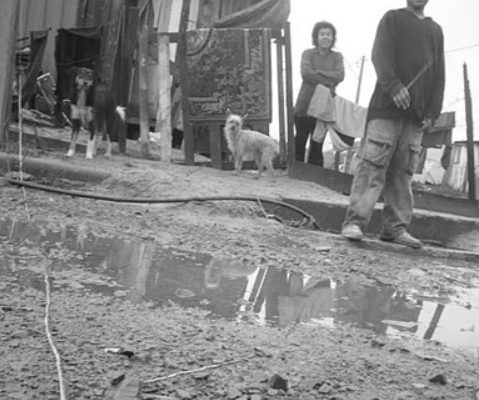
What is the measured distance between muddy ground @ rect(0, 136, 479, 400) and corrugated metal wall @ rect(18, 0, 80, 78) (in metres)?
7.06

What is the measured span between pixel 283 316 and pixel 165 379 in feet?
3.20

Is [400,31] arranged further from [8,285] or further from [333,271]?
[8,285]

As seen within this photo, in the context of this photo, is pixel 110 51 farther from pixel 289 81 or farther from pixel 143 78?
pixel 289 81

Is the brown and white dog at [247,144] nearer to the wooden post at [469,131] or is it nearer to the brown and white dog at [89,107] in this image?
the brown and white dog at [89,107]

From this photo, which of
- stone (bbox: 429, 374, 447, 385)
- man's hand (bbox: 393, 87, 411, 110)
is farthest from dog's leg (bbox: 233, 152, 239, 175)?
stone (bbox: 429, 374, 447, 385)

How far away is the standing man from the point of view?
15.3 ft

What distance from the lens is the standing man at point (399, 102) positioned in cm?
466

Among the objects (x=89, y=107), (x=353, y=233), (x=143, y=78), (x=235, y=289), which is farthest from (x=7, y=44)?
(x=235, y=289)

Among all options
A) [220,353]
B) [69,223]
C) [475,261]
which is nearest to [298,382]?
[220,353]

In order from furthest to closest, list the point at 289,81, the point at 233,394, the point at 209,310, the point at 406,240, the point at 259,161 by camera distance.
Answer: the point at 259,161
the point at 289,81
the point at 406,240
the point at 209,310
the point at 233,394

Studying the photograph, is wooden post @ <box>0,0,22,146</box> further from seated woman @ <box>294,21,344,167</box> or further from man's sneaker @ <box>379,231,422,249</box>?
man's sneaker @ <box>379,231,422,249</box>

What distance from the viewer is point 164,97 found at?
7.99 meters

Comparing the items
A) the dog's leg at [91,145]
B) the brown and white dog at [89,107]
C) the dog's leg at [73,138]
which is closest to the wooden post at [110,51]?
the brown and white dog at [89,107]

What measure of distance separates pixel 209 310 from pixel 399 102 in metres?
2.48
